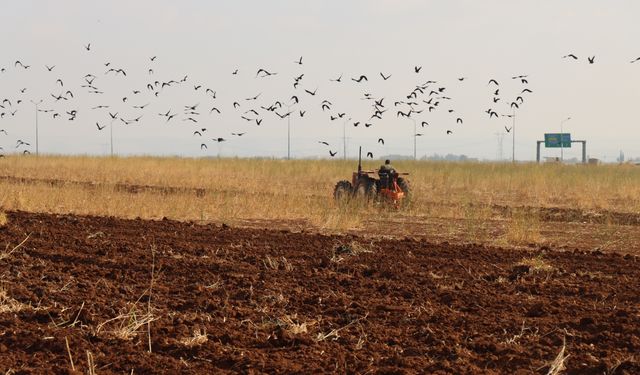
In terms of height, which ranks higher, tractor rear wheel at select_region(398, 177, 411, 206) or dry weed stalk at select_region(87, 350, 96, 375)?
tractor rear wheel at select_region(398, 177, 411, 206)

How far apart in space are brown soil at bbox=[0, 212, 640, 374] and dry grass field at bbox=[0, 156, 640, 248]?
414cm

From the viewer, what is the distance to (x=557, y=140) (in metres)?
71.6

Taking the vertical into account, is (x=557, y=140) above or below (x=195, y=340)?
above

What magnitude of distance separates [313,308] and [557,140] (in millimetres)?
66412

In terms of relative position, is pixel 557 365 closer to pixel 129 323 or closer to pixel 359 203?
pixel 129 323

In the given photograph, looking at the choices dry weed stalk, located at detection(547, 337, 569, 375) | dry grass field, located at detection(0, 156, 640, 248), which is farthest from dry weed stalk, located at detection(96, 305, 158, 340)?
dry grass field, located at detection(0, 156, 640, 248)

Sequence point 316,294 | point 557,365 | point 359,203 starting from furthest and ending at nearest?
1. point 359,203
2. point 316,294
3. point 557,365

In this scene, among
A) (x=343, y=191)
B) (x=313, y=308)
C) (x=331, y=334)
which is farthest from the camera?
(x=343, y=191)

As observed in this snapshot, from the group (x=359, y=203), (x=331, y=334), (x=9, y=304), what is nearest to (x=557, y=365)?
(x=331, y=334)

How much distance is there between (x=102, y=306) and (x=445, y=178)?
1061 inches

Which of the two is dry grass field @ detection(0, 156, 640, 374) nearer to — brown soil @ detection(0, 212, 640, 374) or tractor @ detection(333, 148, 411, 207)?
brown soil @ detection(0, 212, 640, 374)

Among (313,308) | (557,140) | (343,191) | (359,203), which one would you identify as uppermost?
(557,140)

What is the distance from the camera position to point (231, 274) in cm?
963

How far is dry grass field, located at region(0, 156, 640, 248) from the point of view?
16.8 meters
